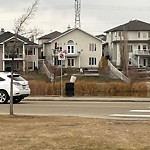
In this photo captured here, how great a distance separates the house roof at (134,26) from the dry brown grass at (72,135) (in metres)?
79.6

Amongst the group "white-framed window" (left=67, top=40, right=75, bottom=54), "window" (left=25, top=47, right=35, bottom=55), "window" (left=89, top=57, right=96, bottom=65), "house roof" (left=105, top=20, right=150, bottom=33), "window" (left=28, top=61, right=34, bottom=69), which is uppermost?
"house roof" (left=105, top=20, right=150, bottom=33)

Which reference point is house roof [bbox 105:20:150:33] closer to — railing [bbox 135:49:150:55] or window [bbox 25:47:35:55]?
railing [bbox 135:49:150:55]

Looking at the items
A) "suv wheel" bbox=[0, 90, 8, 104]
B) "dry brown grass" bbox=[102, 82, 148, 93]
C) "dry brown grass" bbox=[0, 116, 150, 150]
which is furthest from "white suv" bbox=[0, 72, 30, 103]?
"dry brown grass" bbox=[102, 82, 148, 93]

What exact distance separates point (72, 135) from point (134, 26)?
86182 millimetres

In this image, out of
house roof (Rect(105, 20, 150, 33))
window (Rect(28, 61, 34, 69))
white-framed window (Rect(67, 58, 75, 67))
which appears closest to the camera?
window (Rect(28, 61, 34, 69))

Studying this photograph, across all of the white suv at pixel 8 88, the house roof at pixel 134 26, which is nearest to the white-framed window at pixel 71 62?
the house roof at pixel 134 26

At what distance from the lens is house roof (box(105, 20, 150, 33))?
94.2m

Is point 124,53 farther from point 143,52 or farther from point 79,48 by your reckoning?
point 143,52

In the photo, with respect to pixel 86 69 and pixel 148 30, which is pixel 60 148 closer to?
pixel 86 69

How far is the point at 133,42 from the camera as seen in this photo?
3708 inches

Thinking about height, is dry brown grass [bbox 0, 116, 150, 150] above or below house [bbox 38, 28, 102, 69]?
below

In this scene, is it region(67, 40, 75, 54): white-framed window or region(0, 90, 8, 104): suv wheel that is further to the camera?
region(67, 40, 75, 54): white-framed window

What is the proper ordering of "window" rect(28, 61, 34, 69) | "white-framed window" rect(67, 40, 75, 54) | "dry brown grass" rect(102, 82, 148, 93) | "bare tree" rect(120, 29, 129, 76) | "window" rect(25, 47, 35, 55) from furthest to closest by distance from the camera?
"white-framed window" rect(67, 40, 75, 54) → "window" rect(25, 47, 35, 55) → "window" rect(28, 61, 34, 69) → "bare tree" rect(120, 29, 129, 76) → "dry brown grass" rect(102, 82, 148, 93)

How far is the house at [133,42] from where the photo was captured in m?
90.9
